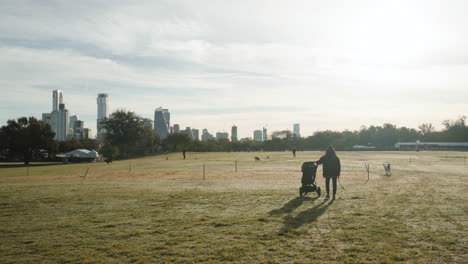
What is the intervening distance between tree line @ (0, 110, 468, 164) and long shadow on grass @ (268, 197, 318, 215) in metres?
59.4

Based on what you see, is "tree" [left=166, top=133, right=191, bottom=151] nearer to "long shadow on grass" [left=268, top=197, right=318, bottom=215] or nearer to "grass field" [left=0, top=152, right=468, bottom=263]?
"grass field" [left=0, top=152, right=468, bottom=263]

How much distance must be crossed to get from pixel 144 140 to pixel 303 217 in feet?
348

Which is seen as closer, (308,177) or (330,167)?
(330,167)

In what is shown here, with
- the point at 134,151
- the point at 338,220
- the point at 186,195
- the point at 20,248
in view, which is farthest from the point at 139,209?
the point at 134,151

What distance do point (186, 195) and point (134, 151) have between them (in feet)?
324

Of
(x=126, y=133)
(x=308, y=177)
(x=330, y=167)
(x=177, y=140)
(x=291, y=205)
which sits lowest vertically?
(x=291, y=205)

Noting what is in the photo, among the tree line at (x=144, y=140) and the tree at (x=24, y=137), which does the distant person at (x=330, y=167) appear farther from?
the tree at (x=24, y=137)

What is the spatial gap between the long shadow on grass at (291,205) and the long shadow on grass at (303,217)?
57 centimetres

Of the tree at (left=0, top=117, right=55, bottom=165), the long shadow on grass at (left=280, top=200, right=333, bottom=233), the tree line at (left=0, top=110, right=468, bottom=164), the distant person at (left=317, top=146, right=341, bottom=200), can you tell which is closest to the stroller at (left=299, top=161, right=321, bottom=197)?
the distant person at (left=317, top=146, right=341, bottom=200)

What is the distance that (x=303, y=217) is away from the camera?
1057cm

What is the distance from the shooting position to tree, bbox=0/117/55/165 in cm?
8012

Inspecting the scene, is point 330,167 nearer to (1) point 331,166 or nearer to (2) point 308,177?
(1) point 331,166

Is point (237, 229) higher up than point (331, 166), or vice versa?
point (331, 166)

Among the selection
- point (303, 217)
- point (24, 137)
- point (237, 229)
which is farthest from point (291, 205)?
point (24, 137)
